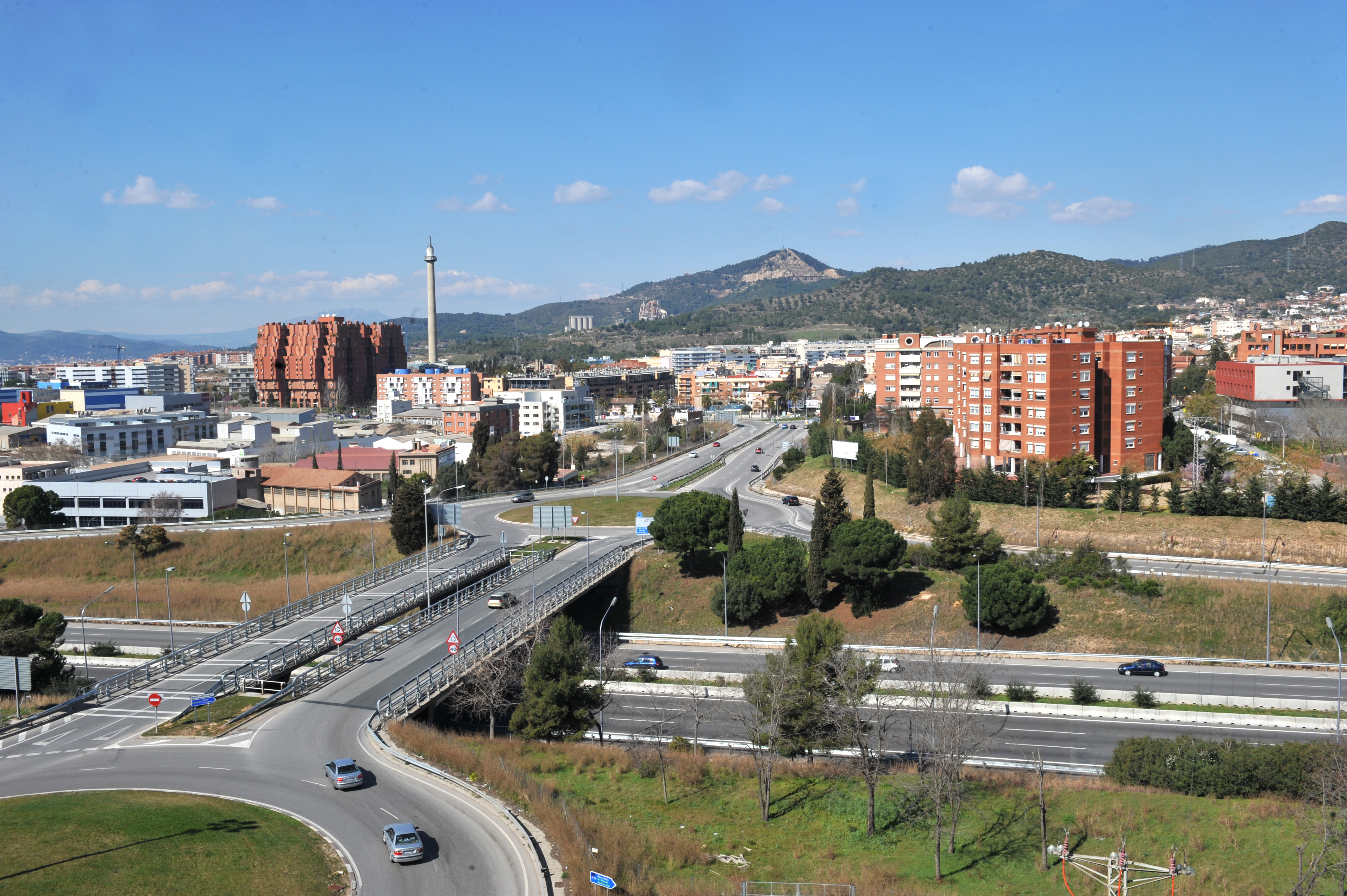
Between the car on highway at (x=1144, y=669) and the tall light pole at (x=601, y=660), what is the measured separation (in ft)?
70.6

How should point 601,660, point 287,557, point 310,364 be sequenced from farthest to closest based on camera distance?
1. point 310,364
2. point 287,557
3. point 601,660

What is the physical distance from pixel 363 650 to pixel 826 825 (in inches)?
766

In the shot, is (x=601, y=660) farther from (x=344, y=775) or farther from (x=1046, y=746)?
(x=344, y=775)

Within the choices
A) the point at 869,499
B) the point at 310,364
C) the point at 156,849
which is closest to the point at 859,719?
the point at 156,849

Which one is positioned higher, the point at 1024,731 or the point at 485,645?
the point at 485,645

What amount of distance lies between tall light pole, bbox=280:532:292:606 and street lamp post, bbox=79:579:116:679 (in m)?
9.05

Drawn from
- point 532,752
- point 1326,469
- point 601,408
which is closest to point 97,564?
point 532,752

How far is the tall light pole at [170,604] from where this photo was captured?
149 ft

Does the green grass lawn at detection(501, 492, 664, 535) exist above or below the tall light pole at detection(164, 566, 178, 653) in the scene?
above

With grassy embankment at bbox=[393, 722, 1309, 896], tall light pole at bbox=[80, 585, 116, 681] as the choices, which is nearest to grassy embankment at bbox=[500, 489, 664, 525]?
tall light pole at bbox=[80, 585, 116, 681]

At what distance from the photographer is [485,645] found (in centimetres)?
3681

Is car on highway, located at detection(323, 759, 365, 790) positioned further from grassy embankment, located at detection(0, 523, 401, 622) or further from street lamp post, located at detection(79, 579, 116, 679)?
grassy embankment, located at detection(0, 523, 401, 622)

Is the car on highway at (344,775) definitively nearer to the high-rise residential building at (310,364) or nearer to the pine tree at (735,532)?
the pine tree at (735,532)

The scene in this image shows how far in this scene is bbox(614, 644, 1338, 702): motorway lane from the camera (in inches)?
1447
